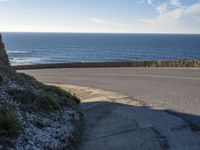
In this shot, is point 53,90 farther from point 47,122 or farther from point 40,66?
point 40,66

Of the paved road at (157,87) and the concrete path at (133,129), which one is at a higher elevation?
the concrete path at (133,129)

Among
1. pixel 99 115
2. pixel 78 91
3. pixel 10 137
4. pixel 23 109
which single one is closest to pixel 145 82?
pixel 78 91

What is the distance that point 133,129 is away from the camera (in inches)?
430

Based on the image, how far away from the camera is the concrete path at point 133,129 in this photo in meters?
9.42

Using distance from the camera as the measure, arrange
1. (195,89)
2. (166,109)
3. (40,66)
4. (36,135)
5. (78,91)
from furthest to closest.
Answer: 1. (40,66)
2. (78,91)
3. (195,89)
4. (166,109)
5. (36,135)

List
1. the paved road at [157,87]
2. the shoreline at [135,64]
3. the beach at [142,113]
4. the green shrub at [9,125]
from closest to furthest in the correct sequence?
the green shrub at [9,125] → the beach at [142,113] → the paved road at [157,87] → the shoreline at [135,64]

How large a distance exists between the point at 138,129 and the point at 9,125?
3577 millimetres


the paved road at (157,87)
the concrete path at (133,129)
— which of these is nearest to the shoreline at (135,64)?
the paved road at (157,87)

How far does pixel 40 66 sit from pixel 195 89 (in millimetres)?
21493

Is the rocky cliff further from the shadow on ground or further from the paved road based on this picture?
the paved road

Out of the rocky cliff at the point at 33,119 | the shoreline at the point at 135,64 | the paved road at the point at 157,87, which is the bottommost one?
the shoreline at the point at 135,64

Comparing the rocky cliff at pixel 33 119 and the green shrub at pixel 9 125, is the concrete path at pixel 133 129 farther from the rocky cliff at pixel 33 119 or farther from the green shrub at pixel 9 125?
the green shrub at pixel 9 125

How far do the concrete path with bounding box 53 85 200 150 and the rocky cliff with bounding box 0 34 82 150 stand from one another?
502mm

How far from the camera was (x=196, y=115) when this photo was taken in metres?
12.6
